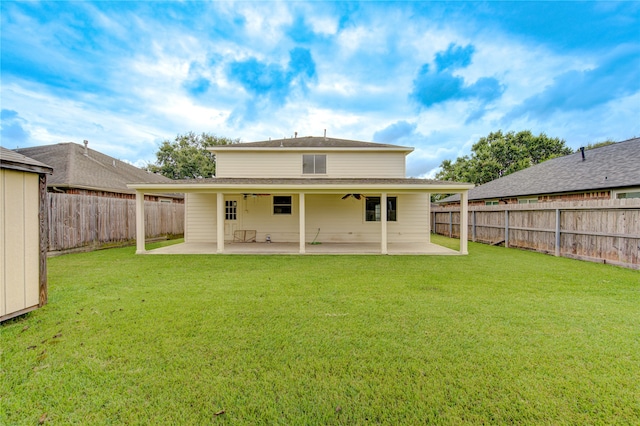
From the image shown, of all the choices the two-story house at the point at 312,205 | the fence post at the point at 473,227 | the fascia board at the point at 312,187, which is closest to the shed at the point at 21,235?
the fascia board at the point at 312,187

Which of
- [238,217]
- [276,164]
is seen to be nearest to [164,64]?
[276,164]

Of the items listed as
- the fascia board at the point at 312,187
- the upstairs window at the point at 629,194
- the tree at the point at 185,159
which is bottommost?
the upstairs window at the point at 629,194

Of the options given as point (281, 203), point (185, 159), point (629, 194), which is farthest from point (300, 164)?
point (185, 159)

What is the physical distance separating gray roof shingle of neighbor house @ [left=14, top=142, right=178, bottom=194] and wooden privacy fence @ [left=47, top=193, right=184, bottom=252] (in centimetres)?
232

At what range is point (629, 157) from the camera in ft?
36.3

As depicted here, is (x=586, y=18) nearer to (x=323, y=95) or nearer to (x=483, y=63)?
(x=483, y=63)

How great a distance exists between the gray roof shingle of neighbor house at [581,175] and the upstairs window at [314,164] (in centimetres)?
1060

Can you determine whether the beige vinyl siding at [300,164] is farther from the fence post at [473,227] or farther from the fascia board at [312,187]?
the fence post at [473,227]

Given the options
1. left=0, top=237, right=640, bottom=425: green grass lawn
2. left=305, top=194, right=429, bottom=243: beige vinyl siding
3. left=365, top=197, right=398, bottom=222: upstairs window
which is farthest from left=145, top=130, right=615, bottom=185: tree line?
left=0, top=237, right=640, bottom=425: green grass lawn

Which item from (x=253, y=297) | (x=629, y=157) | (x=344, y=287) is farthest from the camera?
(x=629, y=157)

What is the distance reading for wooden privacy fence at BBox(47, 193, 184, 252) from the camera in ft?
27.7

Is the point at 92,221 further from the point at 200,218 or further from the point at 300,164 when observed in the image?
the point at 300,164

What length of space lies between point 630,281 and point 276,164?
1169 cm

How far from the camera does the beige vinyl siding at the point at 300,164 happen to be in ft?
40.4
